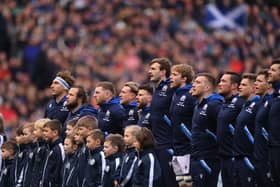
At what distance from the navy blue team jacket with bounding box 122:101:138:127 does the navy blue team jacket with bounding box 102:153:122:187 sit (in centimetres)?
146

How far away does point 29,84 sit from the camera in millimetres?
32156

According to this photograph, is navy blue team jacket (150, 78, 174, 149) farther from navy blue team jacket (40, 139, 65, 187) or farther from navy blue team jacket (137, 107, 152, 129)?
navy blue team jacket (40, 139, 65, 187)

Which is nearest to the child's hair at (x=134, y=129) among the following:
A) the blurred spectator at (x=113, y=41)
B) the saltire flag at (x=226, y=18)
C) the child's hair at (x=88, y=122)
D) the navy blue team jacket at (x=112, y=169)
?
the navy blue team jacket at (x=112, y=169)

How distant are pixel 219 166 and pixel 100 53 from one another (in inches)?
525

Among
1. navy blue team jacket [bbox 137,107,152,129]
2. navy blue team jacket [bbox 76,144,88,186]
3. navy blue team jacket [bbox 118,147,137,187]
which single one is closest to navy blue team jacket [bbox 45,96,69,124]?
navy blue team jacket [bbox 137,107,152,129]

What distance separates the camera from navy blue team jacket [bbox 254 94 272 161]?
754 inches

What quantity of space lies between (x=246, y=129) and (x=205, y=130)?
0.78 metres

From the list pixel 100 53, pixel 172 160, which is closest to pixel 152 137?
pixel 172 160

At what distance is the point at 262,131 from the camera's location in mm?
19156

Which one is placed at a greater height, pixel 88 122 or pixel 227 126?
pixel 88 122

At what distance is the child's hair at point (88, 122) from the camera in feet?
67.3

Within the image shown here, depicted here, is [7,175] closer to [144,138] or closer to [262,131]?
[144,138]

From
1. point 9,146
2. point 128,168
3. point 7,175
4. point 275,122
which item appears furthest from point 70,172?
point 275,122

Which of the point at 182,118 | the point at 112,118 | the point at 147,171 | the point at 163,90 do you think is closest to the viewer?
the point at 147,171
